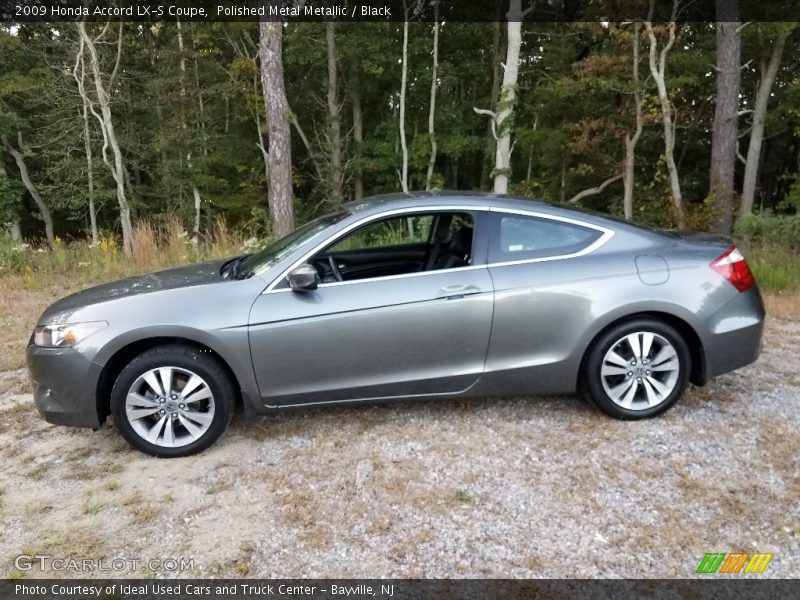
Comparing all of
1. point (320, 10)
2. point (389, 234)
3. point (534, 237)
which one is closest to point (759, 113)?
point (320, 10)

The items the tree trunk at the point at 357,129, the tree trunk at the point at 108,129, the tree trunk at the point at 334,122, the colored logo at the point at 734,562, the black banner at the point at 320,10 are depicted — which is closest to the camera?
the colored logo at the point at 734,562

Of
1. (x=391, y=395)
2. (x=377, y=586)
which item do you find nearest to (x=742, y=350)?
(x=391, y=395)

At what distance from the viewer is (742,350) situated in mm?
3598

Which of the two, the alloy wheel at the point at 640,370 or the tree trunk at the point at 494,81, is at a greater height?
the tree trunk at the point at 494,81

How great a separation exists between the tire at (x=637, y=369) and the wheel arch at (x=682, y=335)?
0.08 ft

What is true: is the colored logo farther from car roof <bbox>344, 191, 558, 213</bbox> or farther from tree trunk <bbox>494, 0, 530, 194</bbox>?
tree trunk <bbox>494, 0, 530, 194</bbox>

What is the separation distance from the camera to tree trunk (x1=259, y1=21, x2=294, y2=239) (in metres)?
10.4

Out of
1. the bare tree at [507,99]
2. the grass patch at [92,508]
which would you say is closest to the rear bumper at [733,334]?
the grass patch at [92,508]

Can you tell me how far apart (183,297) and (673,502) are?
9.66 feet

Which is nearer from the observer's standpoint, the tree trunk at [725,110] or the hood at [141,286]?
the hood at [141,286]

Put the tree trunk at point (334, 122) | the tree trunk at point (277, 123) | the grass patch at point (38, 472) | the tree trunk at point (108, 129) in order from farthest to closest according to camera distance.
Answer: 1. the tree trunk at point (334, 122)
2. the tree trunk at point (108, 129)
3. the tree trunk at point (277, 123)
4. the grass patch at point (38, 472)

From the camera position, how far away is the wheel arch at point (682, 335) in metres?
3.53

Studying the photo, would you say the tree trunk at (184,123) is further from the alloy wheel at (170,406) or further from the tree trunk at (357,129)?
the alloy wheel at (170,406)

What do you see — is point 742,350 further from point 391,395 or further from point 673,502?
point 391,395
